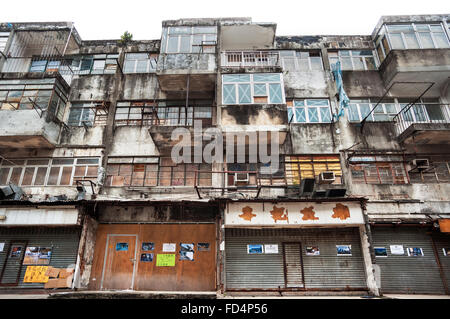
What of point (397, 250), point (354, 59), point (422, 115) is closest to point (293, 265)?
point (397, 250)

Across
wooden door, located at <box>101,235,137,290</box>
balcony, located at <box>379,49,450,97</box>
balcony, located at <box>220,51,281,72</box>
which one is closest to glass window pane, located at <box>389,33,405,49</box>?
balcony, located at <box>379,49,450,97</box>

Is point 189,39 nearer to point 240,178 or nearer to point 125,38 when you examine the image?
point 125,38

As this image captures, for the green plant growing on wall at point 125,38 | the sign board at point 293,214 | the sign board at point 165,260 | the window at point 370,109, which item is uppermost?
the green plant growing on wall at point 125,38

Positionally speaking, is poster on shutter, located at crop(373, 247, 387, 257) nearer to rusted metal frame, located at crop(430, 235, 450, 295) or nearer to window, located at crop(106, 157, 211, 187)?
rusted metal frame, located at crop(430, 235, 450, 295)

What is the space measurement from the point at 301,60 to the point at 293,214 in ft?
31.7

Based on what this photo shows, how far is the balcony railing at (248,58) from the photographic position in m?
14.0

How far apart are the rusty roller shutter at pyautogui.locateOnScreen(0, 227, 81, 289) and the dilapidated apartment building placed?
0.06 metres

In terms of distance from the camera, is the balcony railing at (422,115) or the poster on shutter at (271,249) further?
the balcony railing at (422,115)

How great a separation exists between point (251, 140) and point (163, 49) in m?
7.15

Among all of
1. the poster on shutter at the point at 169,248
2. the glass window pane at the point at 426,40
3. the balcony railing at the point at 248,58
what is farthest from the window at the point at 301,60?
the poster on shutter at the point at 169,248

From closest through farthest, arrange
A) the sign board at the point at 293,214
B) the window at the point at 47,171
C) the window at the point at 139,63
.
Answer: the sign board at the point at 293,214 < the window at the point at 47,171 < the window at the point at 139,63

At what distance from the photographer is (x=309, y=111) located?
13992 mm

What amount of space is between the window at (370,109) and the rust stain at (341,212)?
17.9 feet

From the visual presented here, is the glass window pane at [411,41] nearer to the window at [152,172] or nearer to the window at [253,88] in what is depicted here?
the window at [253,88]
